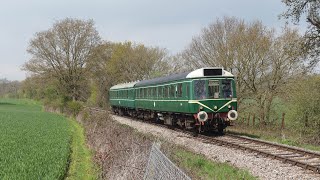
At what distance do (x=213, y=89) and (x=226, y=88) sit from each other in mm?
643

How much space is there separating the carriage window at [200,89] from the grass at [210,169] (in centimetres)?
619

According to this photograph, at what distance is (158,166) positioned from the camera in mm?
5750

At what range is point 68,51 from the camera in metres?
53.0

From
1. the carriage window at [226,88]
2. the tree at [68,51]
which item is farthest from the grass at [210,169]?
the tree at [68,51]

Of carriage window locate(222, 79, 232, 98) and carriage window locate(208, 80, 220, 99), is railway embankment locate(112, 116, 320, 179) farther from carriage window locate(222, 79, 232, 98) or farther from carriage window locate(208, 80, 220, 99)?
carriage window locate(222, 79, 232, 98)

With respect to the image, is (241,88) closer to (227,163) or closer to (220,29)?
(220,29)

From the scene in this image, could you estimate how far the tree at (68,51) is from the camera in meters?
51.7

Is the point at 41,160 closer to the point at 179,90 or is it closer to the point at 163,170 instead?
the point at 163,170

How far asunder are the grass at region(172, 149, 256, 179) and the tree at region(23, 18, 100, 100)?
141 ft

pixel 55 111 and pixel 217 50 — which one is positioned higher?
pixel 217 50

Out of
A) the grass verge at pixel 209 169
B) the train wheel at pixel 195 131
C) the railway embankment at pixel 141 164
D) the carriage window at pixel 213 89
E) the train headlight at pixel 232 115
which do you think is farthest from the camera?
the train wheel at pixel 195 131

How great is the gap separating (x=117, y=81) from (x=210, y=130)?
118ft

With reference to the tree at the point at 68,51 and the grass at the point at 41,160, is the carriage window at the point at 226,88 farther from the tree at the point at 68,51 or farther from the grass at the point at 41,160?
the tree at the point at 68,51

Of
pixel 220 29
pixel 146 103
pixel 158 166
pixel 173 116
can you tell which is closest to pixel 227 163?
pixel 158 166
